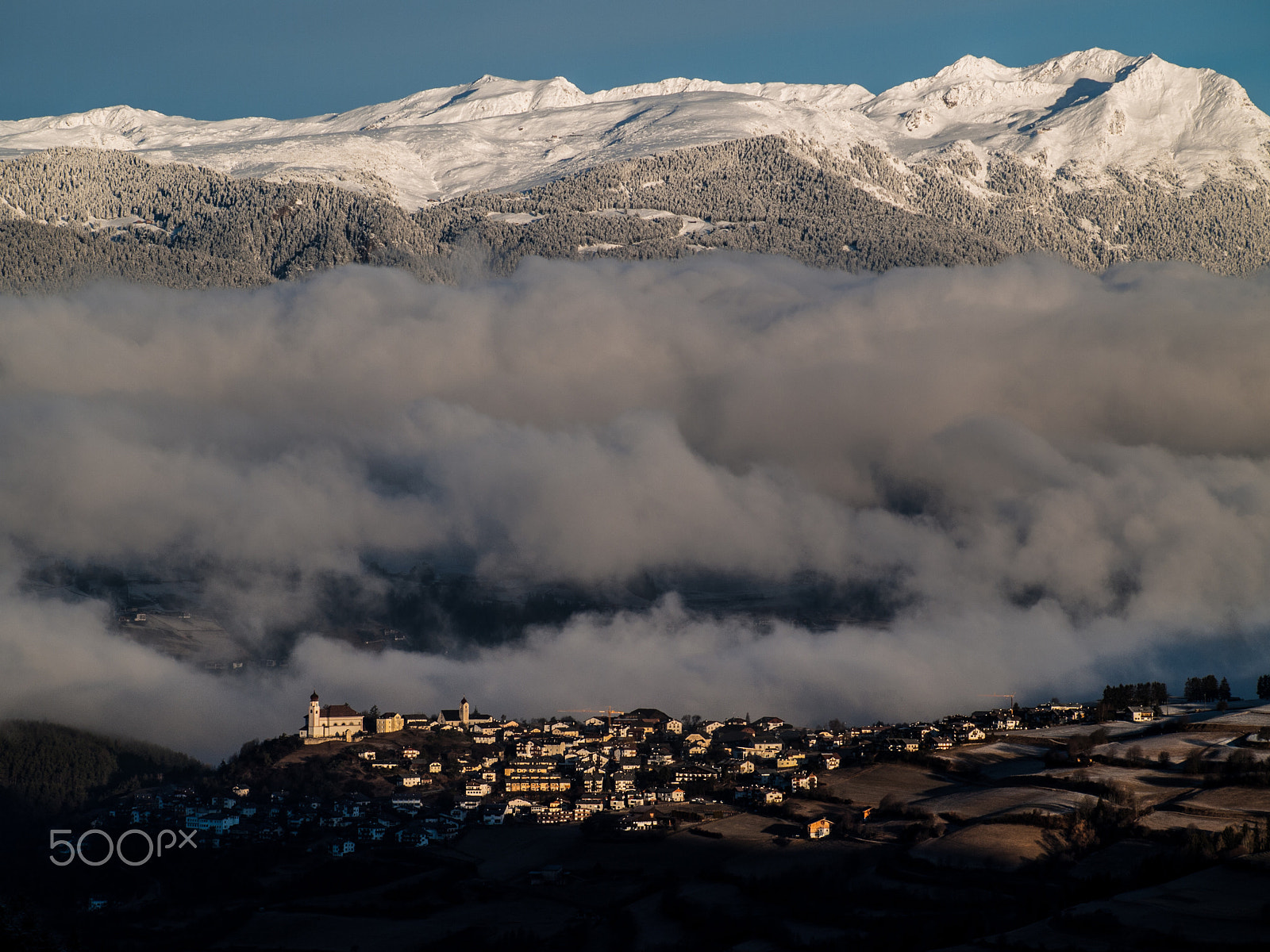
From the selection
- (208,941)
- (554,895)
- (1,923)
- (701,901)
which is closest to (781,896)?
(701,901)

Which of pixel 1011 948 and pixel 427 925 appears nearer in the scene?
pixel 1011 948

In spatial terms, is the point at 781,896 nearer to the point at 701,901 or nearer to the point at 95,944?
the point at 701,901

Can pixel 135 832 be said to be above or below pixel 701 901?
above

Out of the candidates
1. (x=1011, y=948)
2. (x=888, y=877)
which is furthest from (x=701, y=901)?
(x=1011, y=948)

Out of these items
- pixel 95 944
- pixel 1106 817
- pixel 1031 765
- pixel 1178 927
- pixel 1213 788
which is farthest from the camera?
pixel 1031 765

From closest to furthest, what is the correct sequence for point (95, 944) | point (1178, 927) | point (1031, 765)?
point (1178, 927) → point (95, 944) → point (1031, 765)

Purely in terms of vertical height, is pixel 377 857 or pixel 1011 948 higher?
pixel 377 857

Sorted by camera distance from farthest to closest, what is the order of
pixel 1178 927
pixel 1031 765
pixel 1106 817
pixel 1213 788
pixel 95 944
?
pixel 1031 765 < pixel 1213 788 < pixel 1106 817 < pixel 95 944 < pixel 1178 927

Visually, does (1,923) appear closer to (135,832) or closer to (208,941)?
(208,941)

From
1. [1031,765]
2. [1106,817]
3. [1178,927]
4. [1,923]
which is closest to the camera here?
[1,923]

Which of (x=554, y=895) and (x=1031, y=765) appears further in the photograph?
(x=1031, y=765)
